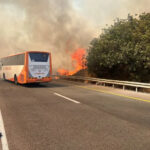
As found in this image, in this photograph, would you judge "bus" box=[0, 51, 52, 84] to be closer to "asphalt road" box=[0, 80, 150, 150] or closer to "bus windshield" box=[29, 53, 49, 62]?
"bus windshield" box=[29, 53, 49, 62]

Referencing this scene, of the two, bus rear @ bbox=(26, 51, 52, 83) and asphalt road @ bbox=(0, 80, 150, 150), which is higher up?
bus rear @ bbox=(26, 51, 52, 83)

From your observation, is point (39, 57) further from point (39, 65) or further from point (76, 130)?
point (76, 130)

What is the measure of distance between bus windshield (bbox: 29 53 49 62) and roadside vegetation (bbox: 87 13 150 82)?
7.13 m

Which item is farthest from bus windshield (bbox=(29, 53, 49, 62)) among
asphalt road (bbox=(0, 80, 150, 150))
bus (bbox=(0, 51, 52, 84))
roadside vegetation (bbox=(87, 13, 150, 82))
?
asphalt road (bbox=(0, 80, 150, 150))

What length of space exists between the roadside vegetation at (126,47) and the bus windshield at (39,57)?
23.4 feet

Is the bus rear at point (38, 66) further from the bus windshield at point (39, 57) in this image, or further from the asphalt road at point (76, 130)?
the asphalt road at point (76, 130)

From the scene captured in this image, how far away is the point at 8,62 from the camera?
23.2 meters

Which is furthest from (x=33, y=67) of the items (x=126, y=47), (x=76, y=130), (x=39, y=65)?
(x=76, y=130)

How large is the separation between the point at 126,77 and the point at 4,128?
2411 cm

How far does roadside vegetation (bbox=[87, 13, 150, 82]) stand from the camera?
19.8 metres

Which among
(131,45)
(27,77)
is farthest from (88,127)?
(131,45)

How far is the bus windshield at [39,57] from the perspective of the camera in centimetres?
1716

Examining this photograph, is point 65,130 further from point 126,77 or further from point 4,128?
point 126,77

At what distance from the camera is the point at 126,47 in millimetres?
20156
